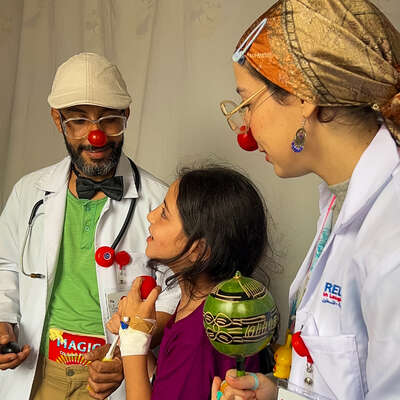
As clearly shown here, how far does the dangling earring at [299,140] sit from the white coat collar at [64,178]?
3.11ft

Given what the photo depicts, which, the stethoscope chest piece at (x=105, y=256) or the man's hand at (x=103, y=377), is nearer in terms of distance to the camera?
the man's hand at (x=103, y=377)

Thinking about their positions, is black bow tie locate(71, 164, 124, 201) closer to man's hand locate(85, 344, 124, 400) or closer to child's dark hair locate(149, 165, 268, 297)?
child's dark hair locate(149, 165, 268, 297)

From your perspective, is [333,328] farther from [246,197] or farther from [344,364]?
[246,197]

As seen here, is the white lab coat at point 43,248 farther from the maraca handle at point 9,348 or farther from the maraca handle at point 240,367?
the maraca handle at point 240,367

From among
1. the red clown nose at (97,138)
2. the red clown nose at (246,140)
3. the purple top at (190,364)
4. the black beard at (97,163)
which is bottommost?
the purple top at (190,364)

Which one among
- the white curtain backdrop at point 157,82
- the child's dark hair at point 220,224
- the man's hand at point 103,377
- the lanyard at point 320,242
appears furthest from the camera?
the white curtain backdrop at point 157,82

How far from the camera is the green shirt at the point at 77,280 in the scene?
178cm

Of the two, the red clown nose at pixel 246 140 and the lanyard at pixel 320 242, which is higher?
the red clown nose at pixel 246 140

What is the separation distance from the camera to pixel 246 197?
4.90 feet

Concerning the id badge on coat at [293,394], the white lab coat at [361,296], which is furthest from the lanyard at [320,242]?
the id badge on coat at [293,394]

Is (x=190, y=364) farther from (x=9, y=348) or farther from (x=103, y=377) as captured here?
(x=9, y=348)

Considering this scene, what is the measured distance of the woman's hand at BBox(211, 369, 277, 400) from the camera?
3.27 ft

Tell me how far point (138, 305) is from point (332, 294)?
1.77ft

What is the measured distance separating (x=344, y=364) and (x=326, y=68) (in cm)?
51
